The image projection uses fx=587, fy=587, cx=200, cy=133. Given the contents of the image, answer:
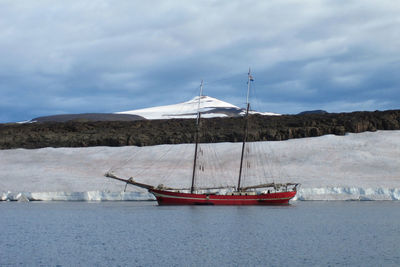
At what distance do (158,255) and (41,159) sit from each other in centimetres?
3742

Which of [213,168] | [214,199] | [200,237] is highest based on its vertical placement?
[213,168]

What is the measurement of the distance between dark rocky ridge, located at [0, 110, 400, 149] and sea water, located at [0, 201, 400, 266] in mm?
25692

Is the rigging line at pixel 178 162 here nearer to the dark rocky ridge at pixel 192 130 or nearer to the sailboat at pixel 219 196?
the sailboat at pixel 219 196

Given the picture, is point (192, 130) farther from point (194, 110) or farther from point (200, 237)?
point (194, 110)

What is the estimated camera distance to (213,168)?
49.5 m

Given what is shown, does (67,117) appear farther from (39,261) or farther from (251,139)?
(39,261)

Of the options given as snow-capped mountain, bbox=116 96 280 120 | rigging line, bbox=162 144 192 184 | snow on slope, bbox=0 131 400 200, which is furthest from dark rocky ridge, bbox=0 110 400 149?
snow-capped mountain, bbox=116 96 280 120

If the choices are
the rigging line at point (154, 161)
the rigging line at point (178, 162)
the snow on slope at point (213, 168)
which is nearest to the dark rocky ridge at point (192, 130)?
the snow on slope at point (213, 168)

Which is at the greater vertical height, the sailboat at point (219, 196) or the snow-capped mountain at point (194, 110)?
the snow-capped mountain at point (194, 110)

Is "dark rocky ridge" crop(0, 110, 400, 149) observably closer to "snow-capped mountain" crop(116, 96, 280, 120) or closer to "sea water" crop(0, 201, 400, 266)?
"sea water" crop(0, 201, 400, 266)

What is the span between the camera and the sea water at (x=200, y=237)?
1881cm

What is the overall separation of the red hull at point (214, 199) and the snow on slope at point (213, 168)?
1896 millimetres

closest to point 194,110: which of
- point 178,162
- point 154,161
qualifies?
point 154,161

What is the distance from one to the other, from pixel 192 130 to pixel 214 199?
80.5ft
